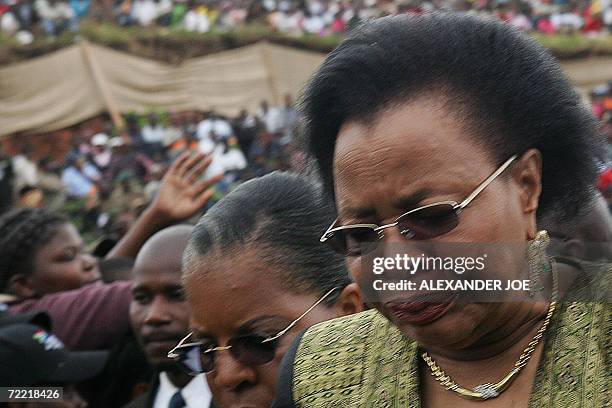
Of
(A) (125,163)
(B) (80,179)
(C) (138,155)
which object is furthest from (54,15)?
(A) (125,163)

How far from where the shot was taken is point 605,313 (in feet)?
4.85

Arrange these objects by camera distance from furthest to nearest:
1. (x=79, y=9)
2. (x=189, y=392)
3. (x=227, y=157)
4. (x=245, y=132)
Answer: (x=79, y=9) → (x=245, y=132) → (x=227, y=157) → (x=189, y=392)

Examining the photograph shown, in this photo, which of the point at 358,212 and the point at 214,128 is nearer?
the point at 358,212

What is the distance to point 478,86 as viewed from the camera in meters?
1.56

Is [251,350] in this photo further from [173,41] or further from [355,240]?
[173,41]

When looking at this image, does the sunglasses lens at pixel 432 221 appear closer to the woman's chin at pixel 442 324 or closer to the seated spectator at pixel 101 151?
the woman's chin at pixel 442 324

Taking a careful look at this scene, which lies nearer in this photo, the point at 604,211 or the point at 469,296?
the point at 469,296

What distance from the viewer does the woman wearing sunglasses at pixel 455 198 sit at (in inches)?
57.6

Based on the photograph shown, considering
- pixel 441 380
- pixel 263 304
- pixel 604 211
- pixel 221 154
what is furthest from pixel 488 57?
pixel 221 154

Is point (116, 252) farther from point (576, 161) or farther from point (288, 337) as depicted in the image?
point (576, 161)

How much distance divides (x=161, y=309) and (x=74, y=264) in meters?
1.17

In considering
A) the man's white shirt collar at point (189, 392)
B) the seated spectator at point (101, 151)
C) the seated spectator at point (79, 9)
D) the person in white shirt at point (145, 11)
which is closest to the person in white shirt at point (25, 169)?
the seated spectator at point (101, 151)

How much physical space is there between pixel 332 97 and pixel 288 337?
753 millimetres

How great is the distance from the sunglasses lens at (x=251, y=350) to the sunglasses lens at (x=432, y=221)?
803 millimetres
